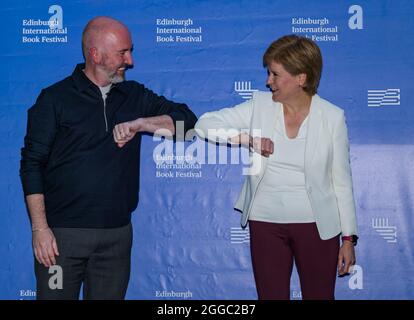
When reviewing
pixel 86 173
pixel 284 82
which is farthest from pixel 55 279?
pixel 284 82

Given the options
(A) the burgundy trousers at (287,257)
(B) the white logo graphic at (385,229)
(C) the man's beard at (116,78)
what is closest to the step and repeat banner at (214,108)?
(B) the white logo graphic at (385,229)

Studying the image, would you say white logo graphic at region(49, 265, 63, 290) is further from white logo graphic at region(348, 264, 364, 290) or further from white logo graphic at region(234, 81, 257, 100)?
white logo graphic at region(348, 264, 364, 290)

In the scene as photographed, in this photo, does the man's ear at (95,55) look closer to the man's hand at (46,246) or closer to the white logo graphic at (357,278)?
the man's hand at (46,246)

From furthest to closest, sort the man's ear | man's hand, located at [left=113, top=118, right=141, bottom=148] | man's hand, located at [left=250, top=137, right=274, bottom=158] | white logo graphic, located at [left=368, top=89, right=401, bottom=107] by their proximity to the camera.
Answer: white logo graphic, located at [left=368, top=89, right=401, bottom=107] → the man's ear → man's hand, located at [left=113, top=118, right=141, bottom=148] → man's hand, located at [left=250, top=137, right=274, bottom=158]

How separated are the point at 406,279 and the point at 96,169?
1.66 meters

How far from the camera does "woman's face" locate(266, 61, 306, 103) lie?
8.76 ft

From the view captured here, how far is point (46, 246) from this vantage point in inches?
103

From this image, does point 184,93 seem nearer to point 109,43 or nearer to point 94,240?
point 109,43

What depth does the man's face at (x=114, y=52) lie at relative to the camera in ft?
9.07

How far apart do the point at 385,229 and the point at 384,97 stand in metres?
0.67

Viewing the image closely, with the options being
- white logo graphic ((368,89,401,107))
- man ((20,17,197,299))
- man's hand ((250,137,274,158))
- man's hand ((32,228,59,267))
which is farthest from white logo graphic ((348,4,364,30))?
man's hand ((32,228,59,267))

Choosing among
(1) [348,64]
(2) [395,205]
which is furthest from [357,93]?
(2) [395,205]

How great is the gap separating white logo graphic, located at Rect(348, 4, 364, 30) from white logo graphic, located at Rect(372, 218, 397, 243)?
3.23 ft

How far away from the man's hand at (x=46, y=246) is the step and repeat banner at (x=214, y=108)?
2.23ft
